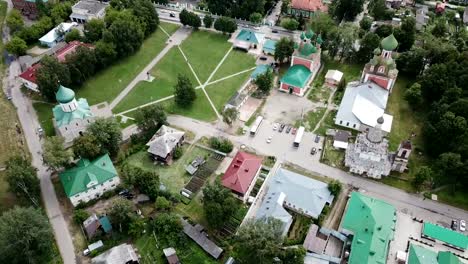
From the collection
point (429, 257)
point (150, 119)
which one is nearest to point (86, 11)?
point (150, 119)

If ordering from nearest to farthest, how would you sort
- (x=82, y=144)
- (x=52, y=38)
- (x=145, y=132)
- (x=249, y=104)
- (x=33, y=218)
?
(x=33, y=218) → (x=82, y=144) → (x=145, y=132) → (x=249, y=104) → (x=52, y=38)

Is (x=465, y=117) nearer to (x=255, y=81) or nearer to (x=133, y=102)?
(x=255, y=81)

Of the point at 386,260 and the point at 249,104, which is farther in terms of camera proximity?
the point at 249,104

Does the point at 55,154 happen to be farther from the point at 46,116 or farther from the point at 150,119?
the point at 46,116

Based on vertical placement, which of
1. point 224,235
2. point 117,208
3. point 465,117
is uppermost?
point 465,117

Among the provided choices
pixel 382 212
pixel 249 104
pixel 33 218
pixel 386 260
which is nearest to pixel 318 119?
pixel 249 104

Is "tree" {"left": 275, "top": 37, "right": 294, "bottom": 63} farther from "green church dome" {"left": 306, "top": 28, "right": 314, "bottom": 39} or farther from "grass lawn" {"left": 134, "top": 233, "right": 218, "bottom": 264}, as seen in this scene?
"grass lawn" {"left": 134, "top": 233, "right": 218, "bottom": 264}

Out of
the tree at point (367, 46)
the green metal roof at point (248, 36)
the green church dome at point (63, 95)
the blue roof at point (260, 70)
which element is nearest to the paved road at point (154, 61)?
the green church dome at point (63, 95)
